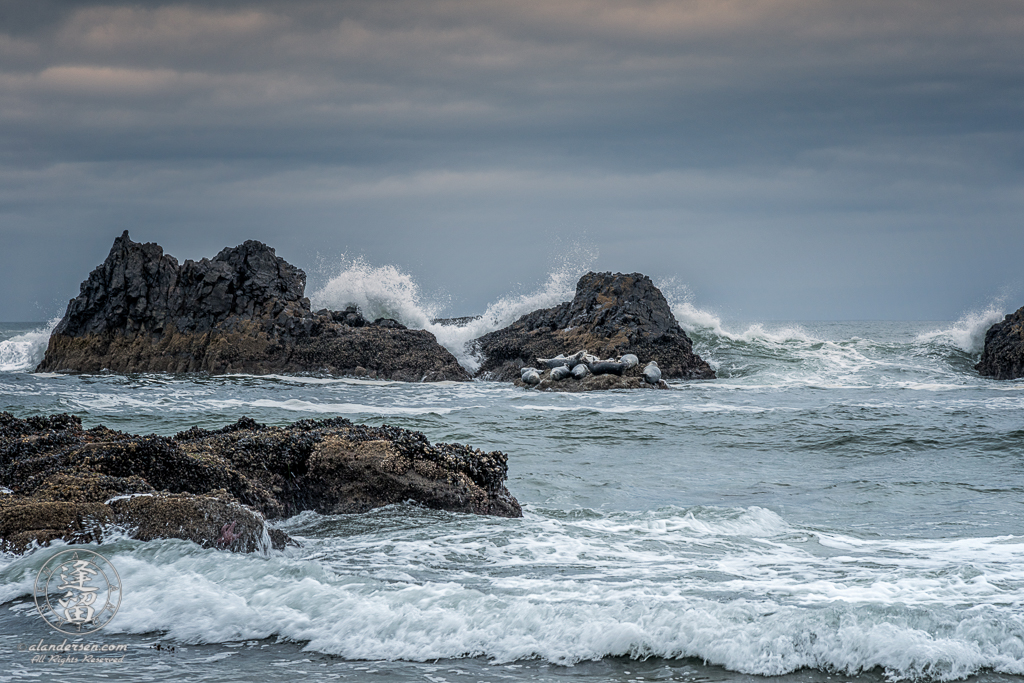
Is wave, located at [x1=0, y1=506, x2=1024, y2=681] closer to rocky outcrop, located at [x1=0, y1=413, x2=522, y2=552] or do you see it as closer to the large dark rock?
rocky outcrop, located at [x1=0, y1=413, x2=522, y2=552]

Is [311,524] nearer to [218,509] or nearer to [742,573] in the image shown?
[218,509]

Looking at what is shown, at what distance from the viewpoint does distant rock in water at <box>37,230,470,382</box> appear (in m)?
20.1

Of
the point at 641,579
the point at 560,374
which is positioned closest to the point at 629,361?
the point at 560,374

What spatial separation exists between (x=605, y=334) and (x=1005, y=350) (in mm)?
10118

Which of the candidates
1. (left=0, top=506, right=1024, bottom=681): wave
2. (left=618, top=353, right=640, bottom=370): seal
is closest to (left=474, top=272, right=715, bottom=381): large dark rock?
(left=618, top=353, right=640, bottom=370): seal

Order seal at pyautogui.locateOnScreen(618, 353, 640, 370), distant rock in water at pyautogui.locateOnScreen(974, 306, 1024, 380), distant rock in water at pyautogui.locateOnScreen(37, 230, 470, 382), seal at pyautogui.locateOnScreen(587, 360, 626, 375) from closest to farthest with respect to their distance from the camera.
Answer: seal at pyautogui.locateOnScreen(587, 360, 626, 375) < seal at pyautogui.locateOnScreen(618, 353, 640, 370) < distant rock in water at pyautogui.locateOnScreen(974, 306, 1024, 380) < distant rock in water at pyautogui.locateOnScreen(37, 230, 470, 382)

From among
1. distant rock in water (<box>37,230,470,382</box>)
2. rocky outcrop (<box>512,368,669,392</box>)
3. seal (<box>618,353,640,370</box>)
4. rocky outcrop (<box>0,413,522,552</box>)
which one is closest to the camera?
rocky outcrop (<box>0,413,522,552</box>)

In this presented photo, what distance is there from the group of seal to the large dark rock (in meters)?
1.24

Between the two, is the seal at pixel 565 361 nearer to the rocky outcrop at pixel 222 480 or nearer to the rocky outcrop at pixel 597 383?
the rocky outcrop at pixel 597 383

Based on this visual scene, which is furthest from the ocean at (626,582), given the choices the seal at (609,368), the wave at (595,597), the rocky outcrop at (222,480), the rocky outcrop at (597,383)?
the seal at (609,368)

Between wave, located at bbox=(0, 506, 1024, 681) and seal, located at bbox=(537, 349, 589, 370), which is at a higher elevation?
seal, located at bbox=(537, 349, 589, 370)

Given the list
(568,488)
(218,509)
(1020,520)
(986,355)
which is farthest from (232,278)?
(986,355)

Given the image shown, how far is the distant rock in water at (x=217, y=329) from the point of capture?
20.1 m

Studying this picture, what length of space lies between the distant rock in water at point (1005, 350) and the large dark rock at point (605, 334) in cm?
728
